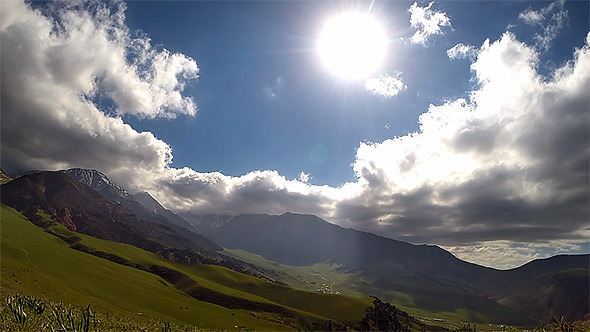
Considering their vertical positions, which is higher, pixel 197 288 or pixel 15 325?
pixel 15 325

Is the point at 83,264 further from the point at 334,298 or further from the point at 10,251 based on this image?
the point at 334,298

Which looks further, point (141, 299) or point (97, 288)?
point (141, 299)

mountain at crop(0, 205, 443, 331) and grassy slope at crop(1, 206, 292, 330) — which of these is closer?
mountain at crop(0, 205, 443, 331)

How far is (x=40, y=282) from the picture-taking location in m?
85.3

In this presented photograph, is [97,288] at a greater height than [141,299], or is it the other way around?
[97,288]

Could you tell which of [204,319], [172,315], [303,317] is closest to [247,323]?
[204,319]

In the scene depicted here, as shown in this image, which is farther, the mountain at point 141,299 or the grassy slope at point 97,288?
the grassy slope at point 97,288

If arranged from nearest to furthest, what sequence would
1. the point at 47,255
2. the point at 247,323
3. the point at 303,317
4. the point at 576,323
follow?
the point at 576,323 < the point at 247,323 < the point at 47,255 < the point at 303,317

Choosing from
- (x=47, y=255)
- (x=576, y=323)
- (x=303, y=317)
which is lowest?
(x=303, y=317)

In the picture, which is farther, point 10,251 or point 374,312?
point 374,312

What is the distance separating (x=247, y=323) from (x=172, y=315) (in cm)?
2690

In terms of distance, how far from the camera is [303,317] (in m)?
159

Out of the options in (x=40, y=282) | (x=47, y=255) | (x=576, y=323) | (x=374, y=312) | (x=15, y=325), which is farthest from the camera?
(x=374, y=312)

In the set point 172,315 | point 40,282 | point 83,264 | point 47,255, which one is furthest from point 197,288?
point 40,282
